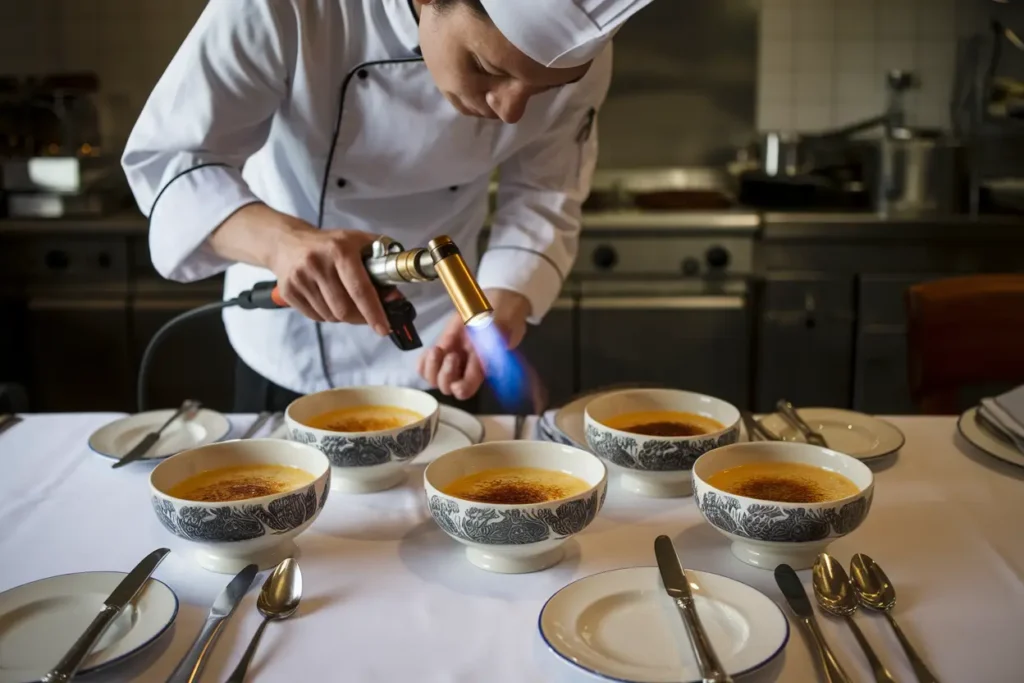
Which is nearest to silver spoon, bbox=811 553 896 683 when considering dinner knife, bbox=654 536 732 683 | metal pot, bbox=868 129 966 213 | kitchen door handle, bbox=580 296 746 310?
dinner knife, bbox=654 536 732 683

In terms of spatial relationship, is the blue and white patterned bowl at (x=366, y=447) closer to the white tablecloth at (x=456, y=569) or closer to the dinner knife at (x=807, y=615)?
the white tablecloth at (x=456, y=569)

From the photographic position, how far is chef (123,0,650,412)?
3.66 ft

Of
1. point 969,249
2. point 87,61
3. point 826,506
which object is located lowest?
point 826,506

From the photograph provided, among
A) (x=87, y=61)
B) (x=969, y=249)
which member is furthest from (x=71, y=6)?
(x=969, y=249)

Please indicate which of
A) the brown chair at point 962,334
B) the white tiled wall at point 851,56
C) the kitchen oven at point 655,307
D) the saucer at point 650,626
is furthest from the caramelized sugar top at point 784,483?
the white tiled wall at point 851,56

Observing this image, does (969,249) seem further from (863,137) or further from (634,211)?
(634,211)

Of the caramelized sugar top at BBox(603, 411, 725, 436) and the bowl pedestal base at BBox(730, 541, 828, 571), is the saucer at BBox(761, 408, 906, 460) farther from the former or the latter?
the bowl pedestal base at BBox(730, 541, 828, 571)

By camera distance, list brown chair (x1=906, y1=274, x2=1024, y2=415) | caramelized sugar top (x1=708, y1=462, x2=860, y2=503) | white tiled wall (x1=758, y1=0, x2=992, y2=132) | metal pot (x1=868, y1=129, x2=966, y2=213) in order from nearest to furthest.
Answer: caramelized sugar top (x1=708, y1=462, x2=860, y2=503) → brown chair (x1=906, y1=274, x2=1024, y2=415) → metal pot (x1=868, y1=129, x2=966, y2=213) → white tiled wall (x1=758, y1=0, x2=992, y2=132)

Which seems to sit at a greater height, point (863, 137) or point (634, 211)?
point (863, 137)

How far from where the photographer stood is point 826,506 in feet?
2.85

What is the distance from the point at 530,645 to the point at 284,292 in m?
0.54

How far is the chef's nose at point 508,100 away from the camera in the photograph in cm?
107

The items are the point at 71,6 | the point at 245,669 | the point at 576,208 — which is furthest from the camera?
the point at 71,6

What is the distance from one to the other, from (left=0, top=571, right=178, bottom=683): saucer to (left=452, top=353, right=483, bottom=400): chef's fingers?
50 centimetres
